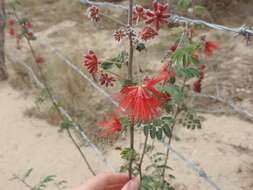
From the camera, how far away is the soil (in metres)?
3.22

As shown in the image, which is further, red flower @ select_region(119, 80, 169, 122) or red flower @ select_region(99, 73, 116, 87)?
red flower @ select_region(99, 73, 116, 87)

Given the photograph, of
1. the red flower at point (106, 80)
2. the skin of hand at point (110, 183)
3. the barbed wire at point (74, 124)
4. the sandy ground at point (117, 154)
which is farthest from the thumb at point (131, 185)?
the sandy ground at point (117, 154)

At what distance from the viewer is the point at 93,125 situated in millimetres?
3715

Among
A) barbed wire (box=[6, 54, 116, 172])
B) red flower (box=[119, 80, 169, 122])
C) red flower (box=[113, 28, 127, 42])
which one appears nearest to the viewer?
red flower (box=[119, 80, 169, 122])

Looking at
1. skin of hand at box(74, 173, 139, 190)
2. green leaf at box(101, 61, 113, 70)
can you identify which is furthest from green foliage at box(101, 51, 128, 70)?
skin of hand at box(74, 173, 139, 190)

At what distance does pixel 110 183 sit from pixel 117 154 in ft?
6.86

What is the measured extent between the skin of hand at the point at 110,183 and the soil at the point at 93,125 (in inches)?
70.1

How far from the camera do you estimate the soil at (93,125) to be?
127 inches

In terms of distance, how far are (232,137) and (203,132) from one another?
0.22m

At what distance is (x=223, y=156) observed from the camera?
129 inches

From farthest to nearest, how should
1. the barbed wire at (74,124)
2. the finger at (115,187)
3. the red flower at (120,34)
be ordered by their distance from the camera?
the barbed wire at (74,124)
the finger at (115,187)
the red flower at (120,34)

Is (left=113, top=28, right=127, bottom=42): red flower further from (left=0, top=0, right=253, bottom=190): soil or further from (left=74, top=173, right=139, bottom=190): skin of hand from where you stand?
(left=0, top=0, right=253, bottom=190): soil

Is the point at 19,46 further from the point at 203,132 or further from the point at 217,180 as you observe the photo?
the point at 217,180

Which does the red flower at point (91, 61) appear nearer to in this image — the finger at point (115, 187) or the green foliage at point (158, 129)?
the green foliage at point (158, 129)
